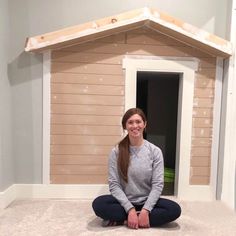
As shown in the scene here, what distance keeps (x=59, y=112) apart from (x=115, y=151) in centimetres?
78

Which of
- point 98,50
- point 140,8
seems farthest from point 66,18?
point 140,8

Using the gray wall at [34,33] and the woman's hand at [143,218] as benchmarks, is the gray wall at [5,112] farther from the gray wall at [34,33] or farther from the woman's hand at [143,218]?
the woman's hand at [143,218]

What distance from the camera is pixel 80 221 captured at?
2.19 metres

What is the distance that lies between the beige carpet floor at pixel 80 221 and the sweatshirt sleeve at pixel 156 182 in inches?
6.6

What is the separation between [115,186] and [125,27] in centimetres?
132

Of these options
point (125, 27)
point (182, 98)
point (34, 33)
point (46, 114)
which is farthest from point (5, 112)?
point (182, 98)

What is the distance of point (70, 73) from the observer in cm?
271

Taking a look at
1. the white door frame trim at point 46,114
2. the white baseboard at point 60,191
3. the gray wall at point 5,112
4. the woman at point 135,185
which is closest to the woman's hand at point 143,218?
the woman at point 135,185

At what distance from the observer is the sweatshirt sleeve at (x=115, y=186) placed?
206 cm

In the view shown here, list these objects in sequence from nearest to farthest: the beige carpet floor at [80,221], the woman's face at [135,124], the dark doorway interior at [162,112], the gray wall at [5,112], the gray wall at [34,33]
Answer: the beige carpet floor at [80,221] → the woman's face at [135,124] → the gray wall at [5,112] → the gray wall at [34,33] → the dark doorway interior at [162,112]

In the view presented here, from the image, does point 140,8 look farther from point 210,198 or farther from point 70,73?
point 210,198

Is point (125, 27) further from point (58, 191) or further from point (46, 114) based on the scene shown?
point (58, 191)

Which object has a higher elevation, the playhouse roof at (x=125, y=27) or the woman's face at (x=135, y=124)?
the playhouse roof at (x=125, y=27)

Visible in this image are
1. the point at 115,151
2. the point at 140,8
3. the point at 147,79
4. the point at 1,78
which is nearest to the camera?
the point at 115,151
